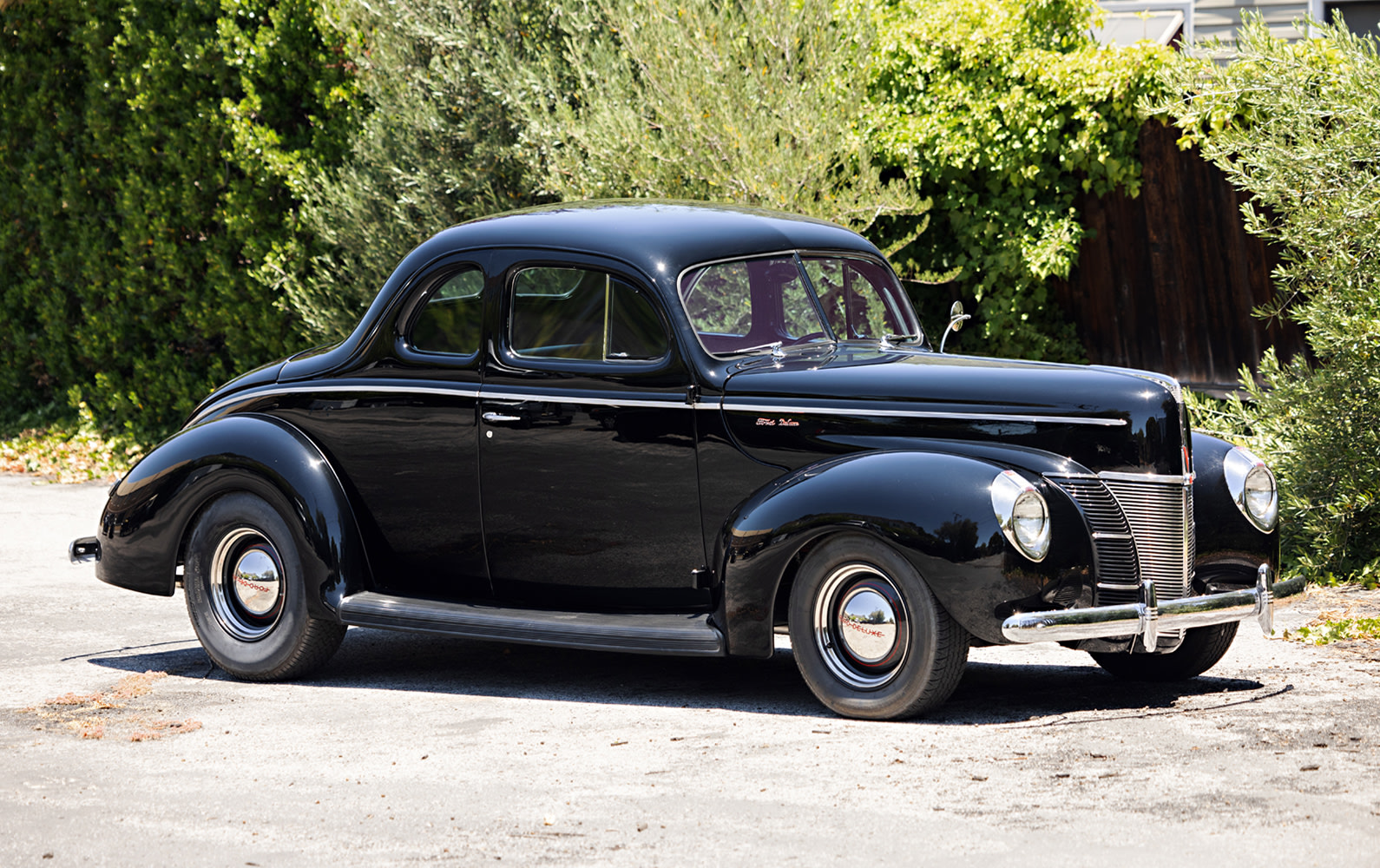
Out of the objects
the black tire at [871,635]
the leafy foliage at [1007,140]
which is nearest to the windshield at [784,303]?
the black tire at [871,635]

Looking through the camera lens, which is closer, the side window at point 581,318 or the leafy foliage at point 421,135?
the side window at point 581,318

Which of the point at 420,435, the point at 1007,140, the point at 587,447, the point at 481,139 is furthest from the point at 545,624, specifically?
the point at 1007,140

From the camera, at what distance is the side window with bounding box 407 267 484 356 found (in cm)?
699

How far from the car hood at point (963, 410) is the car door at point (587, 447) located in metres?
0.33

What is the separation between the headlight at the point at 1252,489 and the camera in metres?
6.48

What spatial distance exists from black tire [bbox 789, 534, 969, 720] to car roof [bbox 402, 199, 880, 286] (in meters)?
1.42

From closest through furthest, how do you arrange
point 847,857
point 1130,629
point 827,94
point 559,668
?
point 847,857, point 1130,629, point 559,668, point 827,94

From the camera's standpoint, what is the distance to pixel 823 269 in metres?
7.07

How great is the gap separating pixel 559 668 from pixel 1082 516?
8.51ft

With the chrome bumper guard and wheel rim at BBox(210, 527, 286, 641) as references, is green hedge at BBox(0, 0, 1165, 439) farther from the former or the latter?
the chrome bumper guard

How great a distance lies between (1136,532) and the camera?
20.0ft

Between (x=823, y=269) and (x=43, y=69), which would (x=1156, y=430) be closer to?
(x=823, y=269)

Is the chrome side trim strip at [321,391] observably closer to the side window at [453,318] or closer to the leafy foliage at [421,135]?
the side window at [453,318]

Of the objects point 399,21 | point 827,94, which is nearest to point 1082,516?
point 827,94
